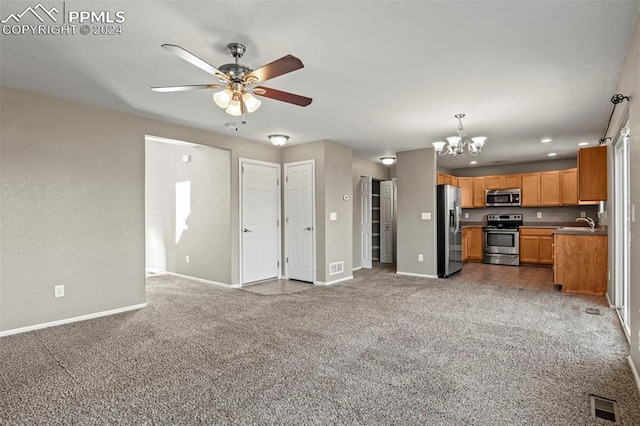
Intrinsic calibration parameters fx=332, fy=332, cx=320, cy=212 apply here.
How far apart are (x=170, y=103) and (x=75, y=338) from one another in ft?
8.44

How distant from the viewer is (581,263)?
4.83 metres

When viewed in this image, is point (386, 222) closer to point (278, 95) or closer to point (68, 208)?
point (278, 95)

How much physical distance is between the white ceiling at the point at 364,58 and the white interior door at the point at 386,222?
141 inches

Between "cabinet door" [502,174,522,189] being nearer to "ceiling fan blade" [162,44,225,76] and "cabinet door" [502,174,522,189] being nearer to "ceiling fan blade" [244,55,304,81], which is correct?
"ceiling fan blade" [244,55,304,81]

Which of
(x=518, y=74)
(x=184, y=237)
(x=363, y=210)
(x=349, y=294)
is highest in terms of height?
(x=518, y=74)

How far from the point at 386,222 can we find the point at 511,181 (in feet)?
10.5

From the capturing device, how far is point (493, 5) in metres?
2.04

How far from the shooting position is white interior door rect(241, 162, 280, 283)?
5.52 meters

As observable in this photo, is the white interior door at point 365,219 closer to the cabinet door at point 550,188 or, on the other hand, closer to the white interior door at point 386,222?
the white interior door at point 386,222

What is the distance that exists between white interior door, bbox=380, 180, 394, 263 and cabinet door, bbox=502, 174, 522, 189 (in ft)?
9.16

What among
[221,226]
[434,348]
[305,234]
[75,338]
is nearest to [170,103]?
[221,226]

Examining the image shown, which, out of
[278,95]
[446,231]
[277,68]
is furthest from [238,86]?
[446,231]

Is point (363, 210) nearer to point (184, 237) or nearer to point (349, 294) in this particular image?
point (349, 294)

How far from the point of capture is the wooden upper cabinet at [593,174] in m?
4.33
